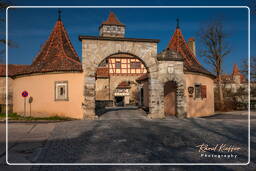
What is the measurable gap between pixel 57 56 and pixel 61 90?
2715 mm

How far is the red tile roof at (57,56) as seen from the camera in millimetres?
13359

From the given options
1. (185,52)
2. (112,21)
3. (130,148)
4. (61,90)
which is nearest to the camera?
(130,148)

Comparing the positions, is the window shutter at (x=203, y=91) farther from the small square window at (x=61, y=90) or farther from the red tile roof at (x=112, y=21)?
the red tile roof at (x=112, y=21)

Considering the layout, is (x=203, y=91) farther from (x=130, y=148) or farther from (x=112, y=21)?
(x=112, y=21)

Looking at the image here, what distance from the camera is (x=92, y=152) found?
19.6ft

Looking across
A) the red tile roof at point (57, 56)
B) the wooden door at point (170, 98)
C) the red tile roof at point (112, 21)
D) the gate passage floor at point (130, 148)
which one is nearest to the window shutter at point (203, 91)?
the wooden door at point (170, 98)

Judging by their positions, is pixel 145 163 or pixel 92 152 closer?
pixel 145 163

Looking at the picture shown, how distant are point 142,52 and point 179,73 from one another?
2.87 metres

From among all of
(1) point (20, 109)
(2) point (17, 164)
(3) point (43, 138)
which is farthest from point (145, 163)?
(1) point (20, 109)

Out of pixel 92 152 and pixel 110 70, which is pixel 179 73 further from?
pixel 110 70

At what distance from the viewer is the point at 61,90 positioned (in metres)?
13.2

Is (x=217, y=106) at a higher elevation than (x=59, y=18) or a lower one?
lower

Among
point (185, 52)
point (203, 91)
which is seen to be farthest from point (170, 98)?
point (185, 52)

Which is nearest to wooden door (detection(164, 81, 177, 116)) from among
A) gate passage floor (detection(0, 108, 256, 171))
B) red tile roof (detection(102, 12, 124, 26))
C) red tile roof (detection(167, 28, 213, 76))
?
red tile roof (detection(167, 28, 213, 76))
